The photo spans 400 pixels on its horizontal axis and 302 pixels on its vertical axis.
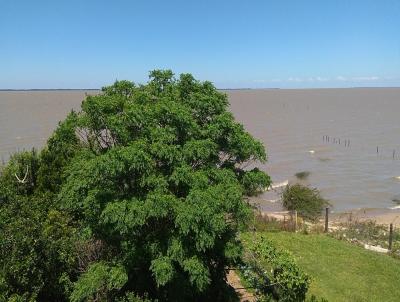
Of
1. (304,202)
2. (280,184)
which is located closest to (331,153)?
(280,184)

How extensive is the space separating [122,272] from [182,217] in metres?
2.40

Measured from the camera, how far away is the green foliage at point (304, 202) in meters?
32.8

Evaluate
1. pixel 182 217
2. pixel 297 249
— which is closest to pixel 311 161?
pixel 297 249

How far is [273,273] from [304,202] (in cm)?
1950

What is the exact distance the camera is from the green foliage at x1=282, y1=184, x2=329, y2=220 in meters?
32.8

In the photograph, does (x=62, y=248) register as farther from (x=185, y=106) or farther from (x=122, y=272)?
(x=185, y=106)

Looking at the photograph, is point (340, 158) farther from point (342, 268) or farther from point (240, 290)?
point (240, 290)

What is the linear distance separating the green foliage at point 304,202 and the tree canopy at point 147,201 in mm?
20235

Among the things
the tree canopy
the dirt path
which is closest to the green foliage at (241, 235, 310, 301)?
the dirt path

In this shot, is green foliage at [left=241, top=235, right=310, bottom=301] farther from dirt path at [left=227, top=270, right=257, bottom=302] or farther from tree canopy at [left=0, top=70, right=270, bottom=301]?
tree canopy at [left=0, top=70, right=270, bottom=301]

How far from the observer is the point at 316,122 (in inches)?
3634

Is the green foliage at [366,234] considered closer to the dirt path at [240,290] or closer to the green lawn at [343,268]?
the green lawn at [343,268]

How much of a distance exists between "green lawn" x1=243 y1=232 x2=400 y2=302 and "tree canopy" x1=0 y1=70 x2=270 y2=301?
5.29 metres

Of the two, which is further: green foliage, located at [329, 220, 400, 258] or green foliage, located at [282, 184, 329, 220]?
green foliage, located at [282, 184, 329, 220]
